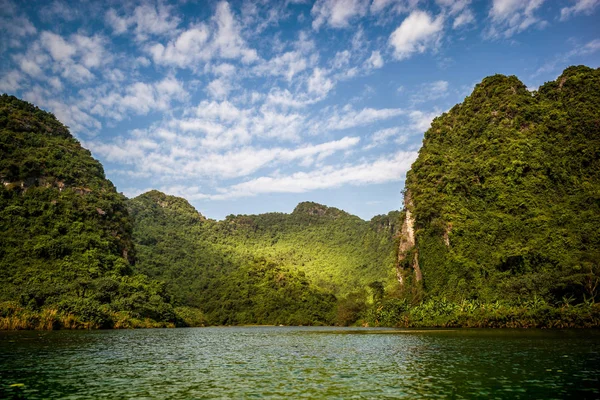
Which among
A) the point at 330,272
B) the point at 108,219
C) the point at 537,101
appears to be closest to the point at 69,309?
the point at 108,219

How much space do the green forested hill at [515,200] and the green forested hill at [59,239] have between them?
6422cm

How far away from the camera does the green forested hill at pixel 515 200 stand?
65.6 metres

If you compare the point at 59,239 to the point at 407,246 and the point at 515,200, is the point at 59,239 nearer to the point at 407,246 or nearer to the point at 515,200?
the point at 407,246

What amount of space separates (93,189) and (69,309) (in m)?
49.5

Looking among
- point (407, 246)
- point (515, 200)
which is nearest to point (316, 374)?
point (515, 200)

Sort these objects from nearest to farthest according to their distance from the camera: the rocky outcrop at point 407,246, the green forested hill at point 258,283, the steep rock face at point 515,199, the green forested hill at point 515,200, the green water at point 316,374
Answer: the green water at point 316,374 < the green forested hill at point 515,200 < the steep rock face at point 515,199 < the rocky outcrop at point 407,246 < the green forested hill at point 258,283

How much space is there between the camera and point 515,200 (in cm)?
8062

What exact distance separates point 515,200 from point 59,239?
94.0 meters

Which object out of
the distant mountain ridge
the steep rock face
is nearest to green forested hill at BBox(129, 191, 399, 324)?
the distant mountain ridge

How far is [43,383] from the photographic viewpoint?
17828 millimetres

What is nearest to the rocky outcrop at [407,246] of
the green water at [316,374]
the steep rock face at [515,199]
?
the steep rock face at [515,199]

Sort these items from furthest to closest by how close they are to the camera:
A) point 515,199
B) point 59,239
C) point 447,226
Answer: point 447,226 < point 59,239 < point 515,199

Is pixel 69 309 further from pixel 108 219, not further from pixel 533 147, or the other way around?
pixel 533 147

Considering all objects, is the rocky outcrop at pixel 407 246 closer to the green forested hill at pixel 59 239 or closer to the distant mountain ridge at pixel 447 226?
the distant mountain ridge at pixel 447 226
